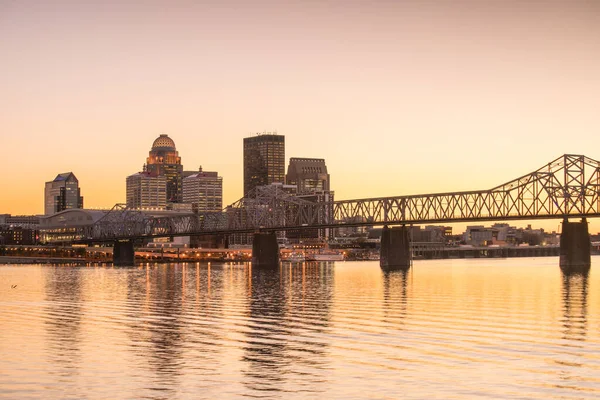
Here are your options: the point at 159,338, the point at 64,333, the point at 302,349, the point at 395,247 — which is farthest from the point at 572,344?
the point at 395,247

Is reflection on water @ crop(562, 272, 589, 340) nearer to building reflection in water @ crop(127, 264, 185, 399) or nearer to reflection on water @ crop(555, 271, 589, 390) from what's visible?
reflection on water @ crop(555, 271, 589, 390)

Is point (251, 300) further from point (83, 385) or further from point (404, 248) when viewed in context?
point (404, 248)

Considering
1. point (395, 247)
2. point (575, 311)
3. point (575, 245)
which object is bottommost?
point (575, 311)

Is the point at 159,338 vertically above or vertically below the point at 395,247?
below

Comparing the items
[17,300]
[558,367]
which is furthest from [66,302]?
[558,367]

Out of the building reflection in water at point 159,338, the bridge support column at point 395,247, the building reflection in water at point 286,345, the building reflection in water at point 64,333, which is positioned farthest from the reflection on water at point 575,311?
the bridge support column at point 395,247

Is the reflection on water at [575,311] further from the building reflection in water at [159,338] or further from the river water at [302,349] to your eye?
the building reflection in water at [159,338]

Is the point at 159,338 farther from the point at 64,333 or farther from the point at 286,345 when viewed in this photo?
the point at 286,345

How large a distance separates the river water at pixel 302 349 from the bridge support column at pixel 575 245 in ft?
297

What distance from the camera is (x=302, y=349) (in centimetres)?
4075

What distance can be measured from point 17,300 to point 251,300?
19.8m

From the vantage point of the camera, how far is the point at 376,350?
4031cm

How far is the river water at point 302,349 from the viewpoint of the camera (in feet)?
103

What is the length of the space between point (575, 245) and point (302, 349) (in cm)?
12953
